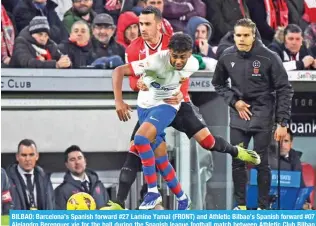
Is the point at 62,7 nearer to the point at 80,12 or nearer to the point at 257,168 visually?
the point at 80,12

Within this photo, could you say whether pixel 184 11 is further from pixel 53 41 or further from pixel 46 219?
pixel 46 219

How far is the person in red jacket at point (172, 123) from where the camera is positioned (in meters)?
8.70

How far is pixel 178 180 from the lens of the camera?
905 centimetres

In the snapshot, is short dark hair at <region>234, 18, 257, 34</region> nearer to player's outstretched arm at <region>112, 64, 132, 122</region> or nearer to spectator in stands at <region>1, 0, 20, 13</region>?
player's outstretched arm at <region>112, 64, 132, 122</region>

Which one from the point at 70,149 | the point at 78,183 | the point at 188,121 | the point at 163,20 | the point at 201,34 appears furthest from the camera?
the point at 201,34

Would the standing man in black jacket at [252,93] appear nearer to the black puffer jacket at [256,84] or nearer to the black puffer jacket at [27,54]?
the black puffer jacket at [256,84]

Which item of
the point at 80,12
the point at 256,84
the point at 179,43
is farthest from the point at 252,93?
the point at 80,12

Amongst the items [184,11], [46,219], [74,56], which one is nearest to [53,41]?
[74,56]

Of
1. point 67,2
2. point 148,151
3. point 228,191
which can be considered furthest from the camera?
point 67,2

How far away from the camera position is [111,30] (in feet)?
32.1

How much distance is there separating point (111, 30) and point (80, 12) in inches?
11.3

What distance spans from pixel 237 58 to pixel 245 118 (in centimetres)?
41

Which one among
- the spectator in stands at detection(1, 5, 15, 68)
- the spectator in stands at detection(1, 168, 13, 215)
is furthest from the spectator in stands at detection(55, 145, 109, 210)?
the spectator in stands at detection(1, 5, 15, 68)

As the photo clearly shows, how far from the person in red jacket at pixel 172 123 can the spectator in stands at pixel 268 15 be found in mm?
1040
